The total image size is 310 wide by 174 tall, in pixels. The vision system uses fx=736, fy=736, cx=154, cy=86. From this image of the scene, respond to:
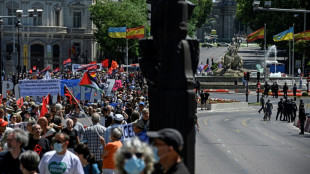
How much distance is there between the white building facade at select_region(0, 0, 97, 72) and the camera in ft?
308

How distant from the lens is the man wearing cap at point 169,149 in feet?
21.0

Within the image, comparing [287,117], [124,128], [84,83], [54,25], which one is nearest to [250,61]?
[54,25]

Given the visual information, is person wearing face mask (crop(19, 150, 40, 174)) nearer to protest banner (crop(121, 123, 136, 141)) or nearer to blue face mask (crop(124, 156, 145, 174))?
blue face mask (crop(124, 156, 145, 174))

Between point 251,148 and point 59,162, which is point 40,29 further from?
point 59,162

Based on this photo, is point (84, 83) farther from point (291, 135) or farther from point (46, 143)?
point (46, 143)

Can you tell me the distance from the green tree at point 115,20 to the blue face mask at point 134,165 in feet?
271

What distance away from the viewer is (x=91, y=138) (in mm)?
13375

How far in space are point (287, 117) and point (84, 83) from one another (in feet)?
71.0

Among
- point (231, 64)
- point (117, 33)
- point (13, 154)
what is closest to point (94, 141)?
point (13, 154)

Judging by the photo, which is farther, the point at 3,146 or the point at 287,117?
the point at 287,117

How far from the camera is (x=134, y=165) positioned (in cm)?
607

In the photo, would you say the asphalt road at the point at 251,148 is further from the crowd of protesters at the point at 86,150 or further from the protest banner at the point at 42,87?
the protest banner at the point at 42,87

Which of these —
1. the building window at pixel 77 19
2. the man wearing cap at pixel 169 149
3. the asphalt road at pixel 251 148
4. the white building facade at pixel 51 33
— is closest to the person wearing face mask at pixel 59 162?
the man wearing cap at pixel 169 149

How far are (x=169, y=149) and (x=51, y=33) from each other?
90.3 meters
